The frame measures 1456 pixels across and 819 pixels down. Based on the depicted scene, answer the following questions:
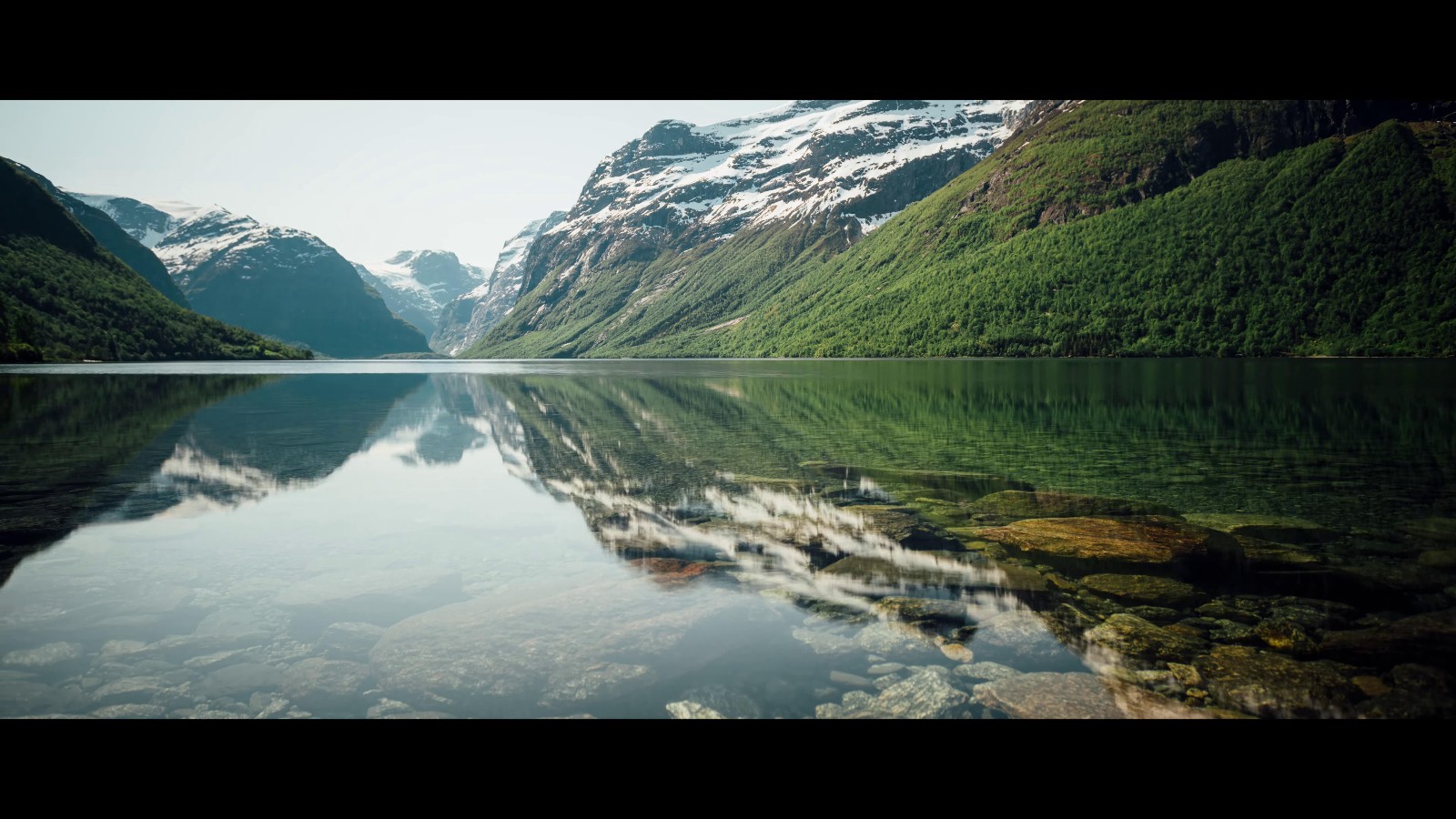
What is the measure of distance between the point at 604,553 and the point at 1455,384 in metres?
77.4

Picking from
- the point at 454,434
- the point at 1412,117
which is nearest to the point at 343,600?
the point at 454,434

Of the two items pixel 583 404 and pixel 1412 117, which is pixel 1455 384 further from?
Result: pixel 1412 117

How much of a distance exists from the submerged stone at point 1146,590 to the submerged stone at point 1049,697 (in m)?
3.68

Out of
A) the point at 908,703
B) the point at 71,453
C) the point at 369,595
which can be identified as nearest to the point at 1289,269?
the point at 908,703

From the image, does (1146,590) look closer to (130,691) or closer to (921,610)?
(921,610)

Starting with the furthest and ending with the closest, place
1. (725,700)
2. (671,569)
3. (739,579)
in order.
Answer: (671,569), (739,579), (725,700)

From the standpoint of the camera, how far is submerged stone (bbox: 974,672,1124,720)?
8094 millimetres

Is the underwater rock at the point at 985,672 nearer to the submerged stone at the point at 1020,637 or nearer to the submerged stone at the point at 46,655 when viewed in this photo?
the submerged stone at the point at 1020,637

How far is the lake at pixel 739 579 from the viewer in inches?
352

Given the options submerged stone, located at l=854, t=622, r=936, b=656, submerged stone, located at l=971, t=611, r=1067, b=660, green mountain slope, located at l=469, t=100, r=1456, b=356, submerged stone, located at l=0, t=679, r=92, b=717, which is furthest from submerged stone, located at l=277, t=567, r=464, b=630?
green mountain slope, located at l=469, t=100, r=1456, b=356

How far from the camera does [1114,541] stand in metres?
15.3

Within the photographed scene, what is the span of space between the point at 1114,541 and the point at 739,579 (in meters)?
8.26

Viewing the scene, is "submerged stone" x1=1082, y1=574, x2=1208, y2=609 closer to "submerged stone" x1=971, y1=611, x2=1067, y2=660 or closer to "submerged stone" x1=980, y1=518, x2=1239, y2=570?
"submerged stone" x1=980, y1=518, x2=1239, y2=570

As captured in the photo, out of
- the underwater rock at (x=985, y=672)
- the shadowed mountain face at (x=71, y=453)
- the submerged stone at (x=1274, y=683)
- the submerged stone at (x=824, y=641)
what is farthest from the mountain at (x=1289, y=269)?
the submerged stone at (x=824, y=641)
